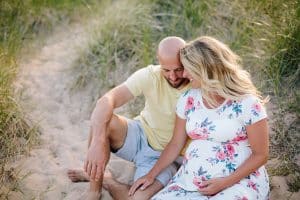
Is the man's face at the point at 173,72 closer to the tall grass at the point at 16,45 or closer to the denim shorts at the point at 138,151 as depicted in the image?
the denim shorts at the point at 138,151

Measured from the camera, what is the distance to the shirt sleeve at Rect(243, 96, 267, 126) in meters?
2.85

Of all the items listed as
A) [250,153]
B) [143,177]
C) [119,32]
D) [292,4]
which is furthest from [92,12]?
[250,153]

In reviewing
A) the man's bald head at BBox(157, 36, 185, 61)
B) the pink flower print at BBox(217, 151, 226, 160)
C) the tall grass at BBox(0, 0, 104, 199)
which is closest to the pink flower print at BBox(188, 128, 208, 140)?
the pink flower print at BBox(217, 151, 226, 160)

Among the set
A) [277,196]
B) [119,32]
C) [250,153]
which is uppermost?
[119,32]

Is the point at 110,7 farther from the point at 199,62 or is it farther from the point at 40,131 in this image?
the point at 199,62

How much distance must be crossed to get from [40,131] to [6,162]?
19.9 inches

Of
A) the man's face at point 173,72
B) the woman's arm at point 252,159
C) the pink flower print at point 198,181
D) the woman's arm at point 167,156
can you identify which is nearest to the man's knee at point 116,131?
the woman's arm at point 167,156

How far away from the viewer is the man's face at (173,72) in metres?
3.08

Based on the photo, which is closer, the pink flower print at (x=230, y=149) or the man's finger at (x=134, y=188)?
the pink flower print at (x=230, y=149)

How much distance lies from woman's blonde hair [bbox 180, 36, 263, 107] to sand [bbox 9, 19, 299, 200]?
0.92 m

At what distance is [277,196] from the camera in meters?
3.40

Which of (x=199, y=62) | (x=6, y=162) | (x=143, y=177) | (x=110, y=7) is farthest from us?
(x=110, y=7)

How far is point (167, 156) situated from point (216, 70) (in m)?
0.71

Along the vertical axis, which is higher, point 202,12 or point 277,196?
point 202,12
